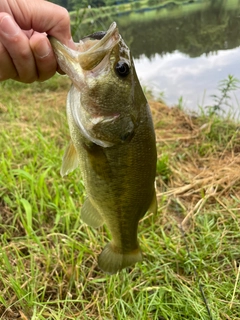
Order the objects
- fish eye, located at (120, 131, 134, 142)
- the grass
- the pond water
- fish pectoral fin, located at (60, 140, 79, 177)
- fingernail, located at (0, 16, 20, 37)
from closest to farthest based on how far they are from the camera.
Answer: fingernail, located at (0, 16, 20, 37) → fish eye, located at (120, 131, 134, 142) → fish pectoral fin, located at (60, 140, 79, 177) → the grass → the pond water

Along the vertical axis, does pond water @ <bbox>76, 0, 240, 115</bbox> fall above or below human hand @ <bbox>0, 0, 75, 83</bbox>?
below

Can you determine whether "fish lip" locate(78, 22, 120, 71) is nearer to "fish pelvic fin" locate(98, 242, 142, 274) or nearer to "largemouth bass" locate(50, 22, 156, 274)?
"largemouth bass" locate(50, 22, 156, 274)

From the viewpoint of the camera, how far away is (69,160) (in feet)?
5.19

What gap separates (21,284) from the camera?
224 cm

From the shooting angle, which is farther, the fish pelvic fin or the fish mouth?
the fish pelvic fin

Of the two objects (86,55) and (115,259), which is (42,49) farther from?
(115,259)

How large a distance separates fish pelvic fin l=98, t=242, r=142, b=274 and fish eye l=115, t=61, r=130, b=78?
0.91m

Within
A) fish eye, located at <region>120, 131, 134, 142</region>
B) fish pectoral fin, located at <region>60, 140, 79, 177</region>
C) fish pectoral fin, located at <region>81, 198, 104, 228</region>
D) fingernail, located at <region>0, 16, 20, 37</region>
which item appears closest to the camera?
fingernail, located at <region>0, 16, 20, 37</region>

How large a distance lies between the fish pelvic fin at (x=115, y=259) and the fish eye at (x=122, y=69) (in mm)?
915

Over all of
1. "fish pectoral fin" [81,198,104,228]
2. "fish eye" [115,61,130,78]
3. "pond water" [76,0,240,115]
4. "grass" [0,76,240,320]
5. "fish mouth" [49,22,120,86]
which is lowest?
"pond water" [76,0,240,115]

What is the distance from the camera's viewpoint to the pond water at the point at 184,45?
6.79 m

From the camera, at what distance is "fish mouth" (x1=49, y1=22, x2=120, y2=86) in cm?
134

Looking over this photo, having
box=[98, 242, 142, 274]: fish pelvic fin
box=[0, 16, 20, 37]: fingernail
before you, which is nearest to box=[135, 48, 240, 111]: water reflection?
box=[98, 242, 142, 274]: fish pelvic fin

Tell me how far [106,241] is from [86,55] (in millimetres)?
1620
